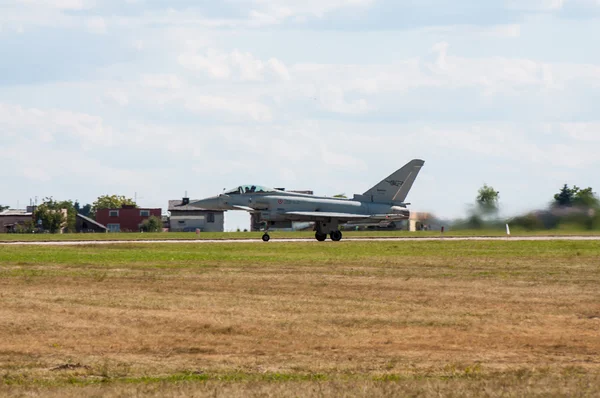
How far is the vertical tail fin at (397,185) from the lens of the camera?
177ft

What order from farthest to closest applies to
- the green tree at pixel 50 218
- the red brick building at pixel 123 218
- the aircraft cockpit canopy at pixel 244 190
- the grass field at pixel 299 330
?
1. the red brick building at pixel 123 218
2. the green tree at pixel 50 218
3. the aircraft cockpit canopy at pixel 244 190
4. the grass field at pixel 299 330

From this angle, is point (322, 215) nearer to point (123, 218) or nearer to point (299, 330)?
point (299, 330)

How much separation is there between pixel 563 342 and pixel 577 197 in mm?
36807

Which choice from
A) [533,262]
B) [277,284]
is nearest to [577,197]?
[533,262]

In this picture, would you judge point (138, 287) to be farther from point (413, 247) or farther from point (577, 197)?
point (577, 197)

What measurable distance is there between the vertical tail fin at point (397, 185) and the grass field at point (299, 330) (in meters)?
23.1

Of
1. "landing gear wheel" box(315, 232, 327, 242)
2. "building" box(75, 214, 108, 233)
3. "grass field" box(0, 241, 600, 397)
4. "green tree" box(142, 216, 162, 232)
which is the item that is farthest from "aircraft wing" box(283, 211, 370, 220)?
"building" box(75, 214, 108, 233)

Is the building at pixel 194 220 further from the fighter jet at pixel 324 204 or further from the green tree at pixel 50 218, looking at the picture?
the fighter jet at pixel 324 204

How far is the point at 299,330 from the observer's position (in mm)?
16781

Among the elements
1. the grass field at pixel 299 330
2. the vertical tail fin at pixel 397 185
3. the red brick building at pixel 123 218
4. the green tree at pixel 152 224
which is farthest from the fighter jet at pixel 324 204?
the red brick building at pixel 123 218

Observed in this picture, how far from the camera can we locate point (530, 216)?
51.2m

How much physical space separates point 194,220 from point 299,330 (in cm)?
11246

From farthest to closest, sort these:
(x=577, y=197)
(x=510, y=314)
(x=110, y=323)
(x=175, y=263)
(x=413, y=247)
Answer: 1. (x=577, y=197)
2. (x=413, y=247)
3. (x=175, y=263)
4. (x=510, y=314)
5. (x=110, y=323)

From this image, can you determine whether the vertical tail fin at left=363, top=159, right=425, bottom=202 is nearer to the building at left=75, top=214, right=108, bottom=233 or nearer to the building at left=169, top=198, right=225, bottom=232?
the building at left=169, top=198, right=225, bottom=232
